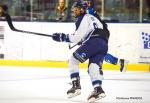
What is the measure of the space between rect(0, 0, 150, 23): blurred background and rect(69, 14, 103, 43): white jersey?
9.86ft

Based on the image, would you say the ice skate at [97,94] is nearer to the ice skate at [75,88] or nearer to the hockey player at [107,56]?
the ice skate at [75,88]

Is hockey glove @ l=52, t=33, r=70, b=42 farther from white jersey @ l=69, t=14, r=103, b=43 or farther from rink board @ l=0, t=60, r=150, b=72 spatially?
rink board @ l=0, t=60, r=150, b=72

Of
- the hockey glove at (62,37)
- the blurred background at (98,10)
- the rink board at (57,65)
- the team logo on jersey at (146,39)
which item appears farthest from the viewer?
the blurred background at (98,10)

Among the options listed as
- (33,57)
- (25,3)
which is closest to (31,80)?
(33,57)

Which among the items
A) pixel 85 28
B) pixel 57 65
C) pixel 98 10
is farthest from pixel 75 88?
pixel 98 10

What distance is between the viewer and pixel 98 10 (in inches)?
303

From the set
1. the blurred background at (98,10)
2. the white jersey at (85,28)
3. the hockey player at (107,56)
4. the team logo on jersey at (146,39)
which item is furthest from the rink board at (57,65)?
the white jersey at (85,28)

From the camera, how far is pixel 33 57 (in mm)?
7672

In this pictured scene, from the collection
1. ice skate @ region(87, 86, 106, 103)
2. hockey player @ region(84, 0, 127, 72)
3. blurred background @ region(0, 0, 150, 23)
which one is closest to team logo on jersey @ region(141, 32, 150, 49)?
blurred background @ region(0, 0, 150, 23)

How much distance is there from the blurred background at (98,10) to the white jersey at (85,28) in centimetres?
301

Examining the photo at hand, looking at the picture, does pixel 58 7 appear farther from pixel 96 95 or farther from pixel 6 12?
pixel 96 95

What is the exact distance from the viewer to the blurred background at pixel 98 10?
7.55 meters

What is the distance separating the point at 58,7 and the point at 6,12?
721 mm

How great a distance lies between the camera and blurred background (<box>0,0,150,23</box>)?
755 centimetres
